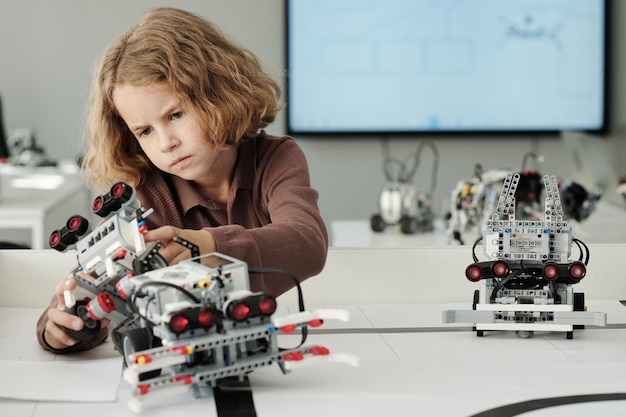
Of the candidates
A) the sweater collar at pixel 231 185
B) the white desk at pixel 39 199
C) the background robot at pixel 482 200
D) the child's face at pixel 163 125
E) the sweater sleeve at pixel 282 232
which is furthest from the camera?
the white desk at pixel 39 199

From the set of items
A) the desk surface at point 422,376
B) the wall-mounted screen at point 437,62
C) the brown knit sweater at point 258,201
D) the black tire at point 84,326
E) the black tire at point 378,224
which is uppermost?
the wall-mounted screen at point 437,62

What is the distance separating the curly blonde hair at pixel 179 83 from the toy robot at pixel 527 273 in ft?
1.08

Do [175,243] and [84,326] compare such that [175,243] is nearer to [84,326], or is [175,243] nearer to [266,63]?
[84,326]

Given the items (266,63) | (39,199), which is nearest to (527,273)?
(39,199)

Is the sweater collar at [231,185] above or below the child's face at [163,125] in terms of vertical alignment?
below

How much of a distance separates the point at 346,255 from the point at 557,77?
2.70 m

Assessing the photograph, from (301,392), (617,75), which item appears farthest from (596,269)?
(617,75)

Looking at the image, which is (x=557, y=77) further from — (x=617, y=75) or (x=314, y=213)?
(x=314, y=213)

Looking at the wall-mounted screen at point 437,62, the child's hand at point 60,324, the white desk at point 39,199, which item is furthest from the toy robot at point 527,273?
the wall-mounted screen at point 437,62

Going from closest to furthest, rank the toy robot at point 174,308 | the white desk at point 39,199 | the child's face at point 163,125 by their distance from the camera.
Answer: the toy robot at point 174,308 → the child's face at point 163,125 → the white desk at point 39,199

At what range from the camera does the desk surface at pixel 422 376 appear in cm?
74

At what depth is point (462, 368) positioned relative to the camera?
86 cm

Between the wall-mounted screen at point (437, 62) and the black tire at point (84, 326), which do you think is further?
the wall-mounted screen at point (437, 62)

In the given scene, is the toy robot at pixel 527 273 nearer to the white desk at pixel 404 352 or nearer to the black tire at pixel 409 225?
the white desk at pixel 404 352
